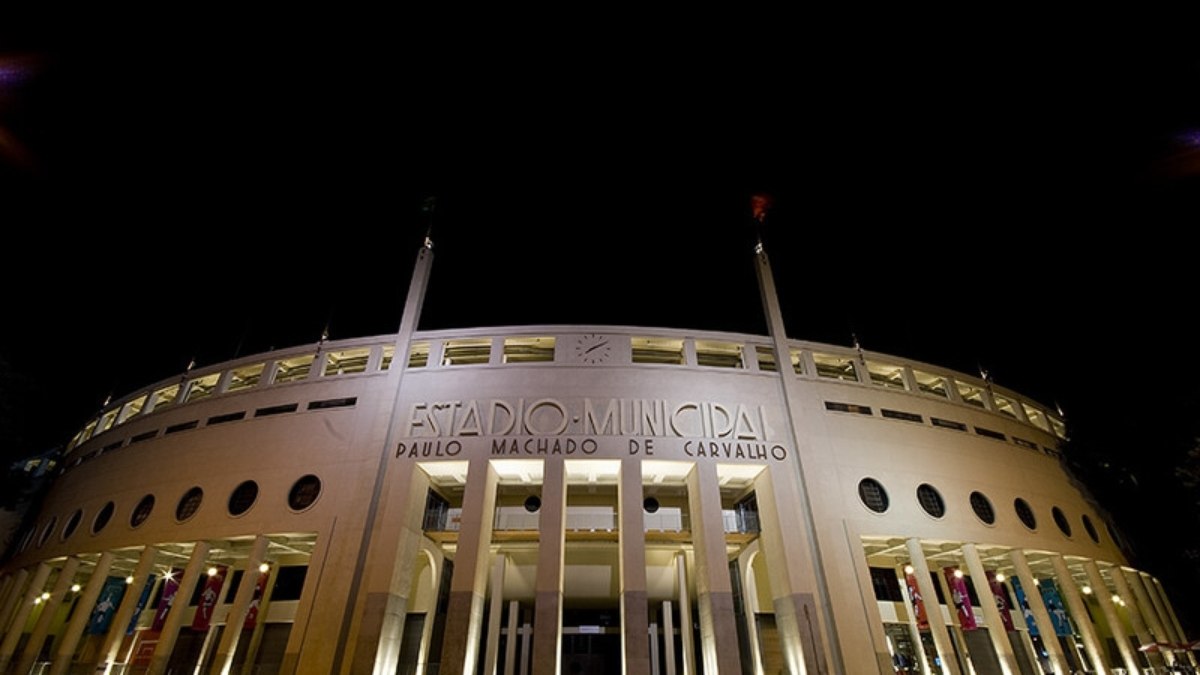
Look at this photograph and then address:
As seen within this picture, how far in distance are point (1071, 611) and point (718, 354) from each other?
1837cm

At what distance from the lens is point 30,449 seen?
86.9ft

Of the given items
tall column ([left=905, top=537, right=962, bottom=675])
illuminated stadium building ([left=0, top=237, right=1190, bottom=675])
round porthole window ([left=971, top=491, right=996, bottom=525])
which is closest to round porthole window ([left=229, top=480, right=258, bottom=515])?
illuminated stadium building ([left=0, top=237, right=1190, bottom=675])

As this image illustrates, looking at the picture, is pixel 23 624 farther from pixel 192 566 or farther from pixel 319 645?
pixel 319 645

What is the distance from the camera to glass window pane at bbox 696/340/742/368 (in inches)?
910

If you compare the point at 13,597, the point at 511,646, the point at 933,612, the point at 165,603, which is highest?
the point at 13,597

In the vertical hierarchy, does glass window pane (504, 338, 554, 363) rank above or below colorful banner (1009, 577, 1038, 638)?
above

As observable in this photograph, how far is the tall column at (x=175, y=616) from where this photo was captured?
17.2m

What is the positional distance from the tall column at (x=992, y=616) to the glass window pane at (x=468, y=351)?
841 inches

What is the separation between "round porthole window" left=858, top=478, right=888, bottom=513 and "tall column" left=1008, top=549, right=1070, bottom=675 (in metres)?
6.19

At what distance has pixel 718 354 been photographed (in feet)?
78.6

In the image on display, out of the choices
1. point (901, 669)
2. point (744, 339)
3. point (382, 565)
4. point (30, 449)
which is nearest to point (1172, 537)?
point (901, 669)

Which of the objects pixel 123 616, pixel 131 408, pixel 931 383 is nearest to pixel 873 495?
pixel 931 383

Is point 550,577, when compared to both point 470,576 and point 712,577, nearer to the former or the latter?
point 470,576

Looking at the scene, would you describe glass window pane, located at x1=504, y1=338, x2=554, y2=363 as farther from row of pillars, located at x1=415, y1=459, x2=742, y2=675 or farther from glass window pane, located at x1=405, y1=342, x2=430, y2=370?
row of pillars, located at x1=415, y1=459, x2=742, y2=675
